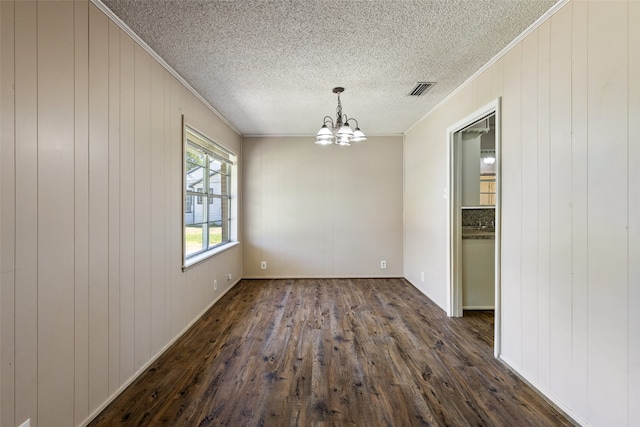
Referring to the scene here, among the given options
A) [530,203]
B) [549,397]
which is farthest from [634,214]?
[549,397]

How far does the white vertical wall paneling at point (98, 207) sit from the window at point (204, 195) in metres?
1.07

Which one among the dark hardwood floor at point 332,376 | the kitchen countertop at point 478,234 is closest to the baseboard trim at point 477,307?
the dark hardwood floor at point 332,376

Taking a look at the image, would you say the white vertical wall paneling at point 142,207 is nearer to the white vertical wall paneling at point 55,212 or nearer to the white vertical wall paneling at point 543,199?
the white vertical wall paneling at point 55,212

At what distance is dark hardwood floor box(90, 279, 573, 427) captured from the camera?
165 centimetres

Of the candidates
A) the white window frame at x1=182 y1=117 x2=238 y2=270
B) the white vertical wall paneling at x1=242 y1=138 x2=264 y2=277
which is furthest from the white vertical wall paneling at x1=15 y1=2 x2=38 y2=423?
the white vertical wall paneling at x1=242 y1=138 x2=264 y2=277

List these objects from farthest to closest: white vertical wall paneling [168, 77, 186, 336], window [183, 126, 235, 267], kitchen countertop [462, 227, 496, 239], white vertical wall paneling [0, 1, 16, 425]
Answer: kitchen countertop [462, 227, 496, 239] < window [183, 126, 235, 267] < white vertical wall paneling [168, 77, 186, 336] < white vertical wall paneling [0, 1, 16, 425]

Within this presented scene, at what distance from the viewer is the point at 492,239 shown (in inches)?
129

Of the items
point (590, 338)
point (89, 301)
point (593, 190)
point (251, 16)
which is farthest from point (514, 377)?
point (251, 16)

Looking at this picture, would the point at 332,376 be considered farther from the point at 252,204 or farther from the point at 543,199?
the point at 252,204

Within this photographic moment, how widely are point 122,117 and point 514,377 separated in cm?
343

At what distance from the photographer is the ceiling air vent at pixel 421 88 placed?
2.82 m

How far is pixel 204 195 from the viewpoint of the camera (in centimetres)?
357

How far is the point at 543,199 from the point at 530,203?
12 cm

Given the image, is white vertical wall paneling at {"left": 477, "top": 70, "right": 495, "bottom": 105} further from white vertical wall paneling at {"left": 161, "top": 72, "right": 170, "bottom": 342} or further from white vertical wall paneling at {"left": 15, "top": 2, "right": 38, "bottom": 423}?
white vertical wall paneling at {"left": 15, "top": 2, "right": 38, "bottom": 423}
